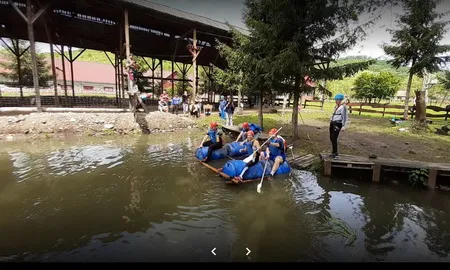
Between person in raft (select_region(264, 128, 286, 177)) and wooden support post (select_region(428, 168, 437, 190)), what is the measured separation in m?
4.25

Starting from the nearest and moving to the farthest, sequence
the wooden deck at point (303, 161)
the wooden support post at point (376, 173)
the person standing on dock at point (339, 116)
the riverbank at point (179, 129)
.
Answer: the wooden support post at point (376, 173)
the person standing on dock at point (339, 116)
the wooden deck at point (303, 161)
the riverbank at point (179, 129)

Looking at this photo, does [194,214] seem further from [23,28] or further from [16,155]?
[23,28]

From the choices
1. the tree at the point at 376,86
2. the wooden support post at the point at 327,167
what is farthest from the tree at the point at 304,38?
the tree at the point at 376,86

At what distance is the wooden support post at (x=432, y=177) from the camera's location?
7.57m

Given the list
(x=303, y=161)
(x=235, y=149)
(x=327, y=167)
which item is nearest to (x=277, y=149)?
(x=303, y=161)

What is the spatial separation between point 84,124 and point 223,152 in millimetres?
8977

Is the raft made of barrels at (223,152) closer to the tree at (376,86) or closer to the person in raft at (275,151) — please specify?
the person in raft at (275,151)

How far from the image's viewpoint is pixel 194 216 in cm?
570

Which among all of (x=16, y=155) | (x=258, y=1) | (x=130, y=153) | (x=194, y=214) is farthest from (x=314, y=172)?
(x=16, y=155)

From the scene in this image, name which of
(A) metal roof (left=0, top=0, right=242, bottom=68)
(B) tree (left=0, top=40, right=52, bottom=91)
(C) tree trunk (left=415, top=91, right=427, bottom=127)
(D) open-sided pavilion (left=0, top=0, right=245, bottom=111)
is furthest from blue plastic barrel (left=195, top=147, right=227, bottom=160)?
(B) tree (left=0, top=40, right=52, bottom=91)

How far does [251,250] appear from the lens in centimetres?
454

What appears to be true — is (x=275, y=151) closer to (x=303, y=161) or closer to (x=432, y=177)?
(x=303, y=161)

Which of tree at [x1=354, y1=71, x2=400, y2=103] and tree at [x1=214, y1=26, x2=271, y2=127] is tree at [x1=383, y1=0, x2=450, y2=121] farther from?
tree at [x1=354, y1=71, x2=400, y2=103]

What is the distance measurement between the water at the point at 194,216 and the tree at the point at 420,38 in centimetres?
1398
